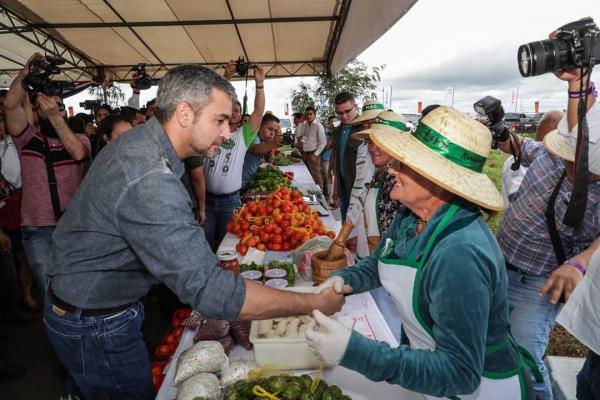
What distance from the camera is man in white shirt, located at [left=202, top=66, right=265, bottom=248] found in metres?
4.39

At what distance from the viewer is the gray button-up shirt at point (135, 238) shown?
1362 mm

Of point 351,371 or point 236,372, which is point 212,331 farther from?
point 351,371

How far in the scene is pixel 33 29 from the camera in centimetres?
840

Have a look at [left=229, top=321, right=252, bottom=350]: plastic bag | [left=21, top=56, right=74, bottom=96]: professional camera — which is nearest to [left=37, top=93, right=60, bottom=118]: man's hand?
[left=21, top=56, right=74, bottom=96]: professional camera

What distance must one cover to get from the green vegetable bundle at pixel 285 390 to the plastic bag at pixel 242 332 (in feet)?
1.28

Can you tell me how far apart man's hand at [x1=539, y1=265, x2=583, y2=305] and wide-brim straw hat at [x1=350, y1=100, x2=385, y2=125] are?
98.7 inches

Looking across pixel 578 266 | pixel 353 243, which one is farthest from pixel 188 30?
pixel 578 266

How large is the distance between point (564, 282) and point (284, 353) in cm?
140

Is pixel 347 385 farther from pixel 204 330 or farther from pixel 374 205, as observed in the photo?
pixel 374 205

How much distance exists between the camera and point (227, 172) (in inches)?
173

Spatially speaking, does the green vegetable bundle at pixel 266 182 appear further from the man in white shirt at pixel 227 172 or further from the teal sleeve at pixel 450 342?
the teal sleeve at pixel 450 342

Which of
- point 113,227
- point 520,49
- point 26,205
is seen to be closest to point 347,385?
point 113,227

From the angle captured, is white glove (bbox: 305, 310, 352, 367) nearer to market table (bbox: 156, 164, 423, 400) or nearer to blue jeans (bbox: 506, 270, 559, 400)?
market table (bbox: 156, 164, 423, 400)

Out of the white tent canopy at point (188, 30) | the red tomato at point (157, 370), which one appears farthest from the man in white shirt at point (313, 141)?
the red tomato at point (157, 370)
